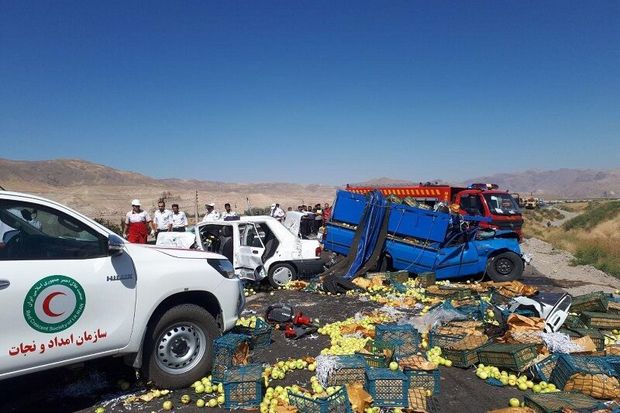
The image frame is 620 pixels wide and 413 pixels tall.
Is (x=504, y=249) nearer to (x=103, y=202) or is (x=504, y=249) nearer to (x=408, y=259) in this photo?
(x=408, y=259)

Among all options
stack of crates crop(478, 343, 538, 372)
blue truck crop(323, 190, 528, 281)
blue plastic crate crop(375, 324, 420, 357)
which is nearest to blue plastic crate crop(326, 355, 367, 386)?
blue plastic crate crop(375, 324, 420, 357)

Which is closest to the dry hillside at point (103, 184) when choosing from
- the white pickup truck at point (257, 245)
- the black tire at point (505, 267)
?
the white pickup truck at point (257, 245)

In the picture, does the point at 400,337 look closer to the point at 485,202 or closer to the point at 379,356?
the point at 379,356

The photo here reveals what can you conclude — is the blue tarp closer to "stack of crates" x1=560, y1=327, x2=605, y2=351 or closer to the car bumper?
the car bumper

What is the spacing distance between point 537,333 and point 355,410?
10.9ft

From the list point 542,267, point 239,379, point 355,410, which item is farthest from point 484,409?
point 542,267

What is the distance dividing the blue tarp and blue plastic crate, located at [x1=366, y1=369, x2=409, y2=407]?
641 centimetres

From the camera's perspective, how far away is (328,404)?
398 centimetres

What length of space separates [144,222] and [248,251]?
3.77m

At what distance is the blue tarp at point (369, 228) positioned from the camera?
1095cm

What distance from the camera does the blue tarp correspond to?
10953 millimetres

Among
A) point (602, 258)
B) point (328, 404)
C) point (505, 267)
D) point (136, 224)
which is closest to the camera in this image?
point (328, 404)

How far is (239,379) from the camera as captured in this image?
4.45 m

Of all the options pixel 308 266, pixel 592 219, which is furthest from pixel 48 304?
pixel 592 219
